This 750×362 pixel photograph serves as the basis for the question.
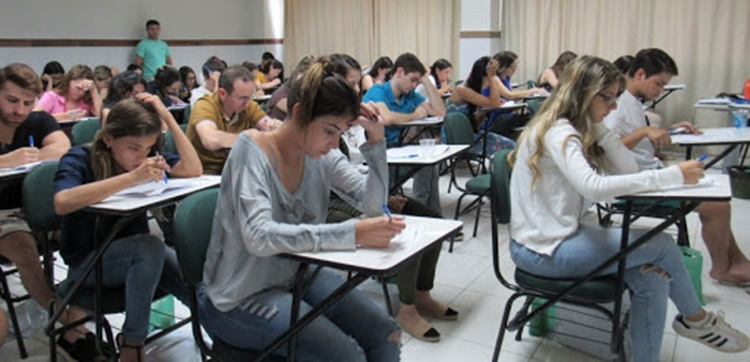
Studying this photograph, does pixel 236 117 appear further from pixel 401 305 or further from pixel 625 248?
pixel 625 248

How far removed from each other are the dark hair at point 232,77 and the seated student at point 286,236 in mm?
1393

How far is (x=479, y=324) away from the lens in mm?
2643

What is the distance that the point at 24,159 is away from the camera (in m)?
2.46

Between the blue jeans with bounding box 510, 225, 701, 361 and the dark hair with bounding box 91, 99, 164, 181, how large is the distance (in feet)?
4.55

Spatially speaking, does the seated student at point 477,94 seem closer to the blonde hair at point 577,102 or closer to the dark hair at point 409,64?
the dark hair at point 409,64

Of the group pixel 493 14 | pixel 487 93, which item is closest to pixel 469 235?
pixel 487 93

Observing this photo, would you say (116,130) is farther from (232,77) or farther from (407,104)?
(407,104)

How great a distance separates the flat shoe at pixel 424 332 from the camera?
2.49 m

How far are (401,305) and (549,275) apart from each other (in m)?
0.80

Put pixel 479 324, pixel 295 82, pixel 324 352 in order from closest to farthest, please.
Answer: pixel 324 352 < pixel 295 82 < pixel 479 324

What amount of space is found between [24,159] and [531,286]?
6.84 feet

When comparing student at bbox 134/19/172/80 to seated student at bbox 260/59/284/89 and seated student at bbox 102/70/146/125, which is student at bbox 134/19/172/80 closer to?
seated student at bbox 260/59/284/89

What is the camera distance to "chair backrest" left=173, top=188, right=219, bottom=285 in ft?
5.30

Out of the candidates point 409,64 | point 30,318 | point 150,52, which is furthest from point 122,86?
point 150,52
